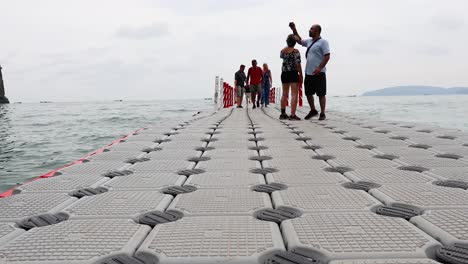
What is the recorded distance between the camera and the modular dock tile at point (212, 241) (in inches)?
59.8

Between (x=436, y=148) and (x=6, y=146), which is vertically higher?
(x=436, y=148)

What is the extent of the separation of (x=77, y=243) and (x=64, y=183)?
1.29 m

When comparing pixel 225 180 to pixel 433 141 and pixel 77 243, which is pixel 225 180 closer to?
pixel 77 243

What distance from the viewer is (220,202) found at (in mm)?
2268

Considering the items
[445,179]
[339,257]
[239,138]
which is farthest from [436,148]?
[339,257]

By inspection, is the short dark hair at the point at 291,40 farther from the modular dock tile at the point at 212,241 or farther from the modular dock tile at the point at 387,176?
the modular dock tile at the point at 212,241

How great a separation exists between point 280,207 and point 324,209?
244 mm

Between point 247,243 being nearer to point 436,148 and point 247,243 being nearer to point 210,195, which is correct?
point 210,195

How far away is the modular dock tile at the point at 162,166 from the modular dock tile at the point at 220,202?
825 millimetres

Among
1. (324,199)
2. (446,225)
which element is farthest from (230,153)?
(446,225)

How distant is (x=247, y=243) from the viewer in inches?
65.0

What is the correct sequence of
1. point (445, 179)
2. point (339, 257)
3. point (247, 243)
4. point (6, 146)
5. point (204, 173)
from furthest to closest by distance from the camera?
point (6, 146)
point (204, 173)
point (445, 179)
point (247, 243)
point (339, 257)

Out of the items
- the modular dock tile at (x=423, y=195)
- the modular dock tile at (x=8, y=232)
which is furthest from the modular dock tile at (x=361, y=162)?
the modular dock tile at (x=8, y=232)

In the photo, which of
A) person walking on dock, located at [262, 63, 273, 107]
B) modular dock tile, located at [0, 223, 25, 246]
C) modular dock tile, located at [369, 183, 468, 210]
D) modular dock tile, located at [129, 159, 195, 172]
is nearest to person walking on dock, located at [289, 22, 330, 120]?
modular dock tile, located at [129, 159, 195, 172]
